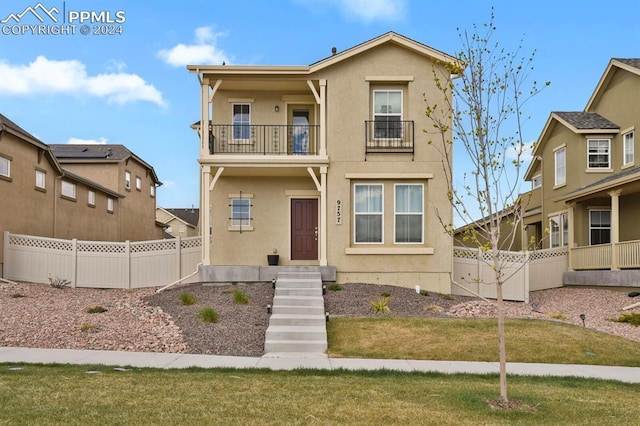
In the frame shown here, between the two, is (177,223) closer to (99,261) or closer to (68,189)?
(68,189)

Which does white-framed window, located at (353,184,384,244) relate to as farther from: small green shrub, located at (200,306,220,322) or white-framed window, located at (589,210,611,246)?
white-framed window, located at (589,210,611,246)

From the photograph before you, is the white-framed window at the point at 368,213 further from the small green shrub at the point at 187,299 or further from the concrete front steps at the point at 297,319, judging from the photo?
the small green shrub at the point at 187,299

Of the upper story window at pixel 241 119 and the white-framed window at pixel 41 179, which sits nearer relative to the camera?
the upper story window at pixel 241 119

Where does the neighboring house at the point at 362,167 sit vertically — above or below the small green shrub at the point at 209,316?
above

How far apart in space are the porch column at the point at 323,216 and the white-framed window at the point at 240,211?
275 centimetres

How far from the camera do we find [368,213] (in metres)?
16.6

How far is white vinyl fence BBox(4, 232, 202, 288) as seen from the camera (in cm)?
1734

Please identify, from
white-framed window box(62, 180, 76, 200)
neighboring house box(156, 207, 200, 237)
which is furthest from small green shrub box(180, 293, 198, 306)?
neighboring house box(156, 207, 200, 237)

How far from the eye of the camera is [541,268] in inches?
830

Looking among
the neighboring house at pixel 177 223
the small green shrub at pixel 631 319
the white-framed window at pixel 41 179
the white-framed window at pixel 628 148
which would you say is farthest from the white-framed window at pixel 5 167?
the neighboring house at pixel 177 223

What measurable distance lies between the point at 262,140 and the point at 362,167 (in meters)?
3.67

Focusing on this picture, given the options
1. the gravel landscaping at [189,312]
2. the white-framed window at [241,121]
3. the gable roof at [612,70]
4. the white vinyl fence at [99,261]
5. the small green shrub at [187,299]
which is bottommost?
the gravel landscaping at [189,312]

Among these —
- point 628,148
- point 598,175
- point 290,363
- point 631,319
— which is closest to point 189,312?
point 290,363

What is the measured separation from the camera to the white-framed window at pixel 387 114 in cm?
1678
